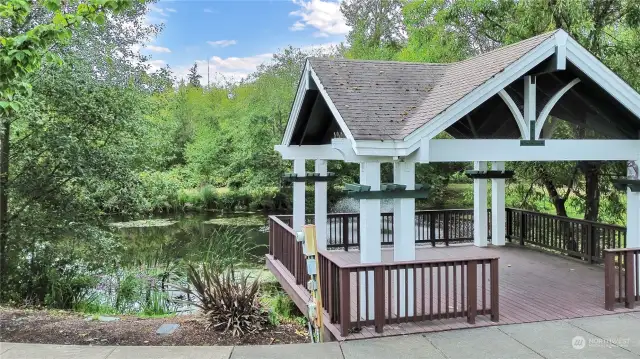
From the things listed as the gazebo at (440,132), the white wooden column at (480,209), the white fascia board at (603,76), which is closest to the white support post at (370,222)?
the gazebo at (440,132)

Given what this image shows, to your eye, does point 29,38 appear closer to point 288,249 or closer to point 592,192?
point 288,249

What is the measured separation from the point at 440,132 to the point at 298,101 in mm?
3002

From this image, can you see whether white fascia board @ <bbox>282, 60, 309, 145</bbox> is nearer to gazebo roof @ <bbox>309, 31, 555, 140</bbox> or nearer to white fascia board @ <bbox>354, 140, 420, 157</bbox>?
gazebo roof @ <bbox>309, 31, 555, 140</bbox>

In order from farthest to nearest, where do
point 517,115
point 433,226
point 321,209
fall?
1. point 433,226
2. point 321,209
3. point 517,115

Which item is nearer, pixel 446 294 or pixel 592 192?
pixel 446 294

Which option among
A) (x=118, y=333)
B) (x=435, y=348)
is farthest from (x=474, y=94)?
(x=118, y=333)

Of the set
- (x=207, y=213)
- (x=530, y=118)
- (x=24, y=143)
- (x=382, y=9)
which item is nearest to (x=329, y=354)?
(x=530, y=118)

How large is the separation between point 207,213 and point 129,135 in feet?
48.3

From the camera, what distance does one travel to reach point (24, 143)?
324 inches

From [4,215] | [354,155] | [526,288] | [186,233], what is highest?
[354,155]

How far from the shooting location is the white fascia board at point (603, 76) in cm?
547

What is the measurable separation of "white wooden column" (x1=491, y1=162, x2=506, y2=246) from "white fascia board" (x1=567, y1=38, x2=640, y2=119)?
3.65 metres

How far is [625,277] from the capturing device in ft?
18.9

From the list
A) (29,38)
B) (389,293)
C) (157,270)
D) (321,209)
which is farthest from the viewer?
(157,270)
